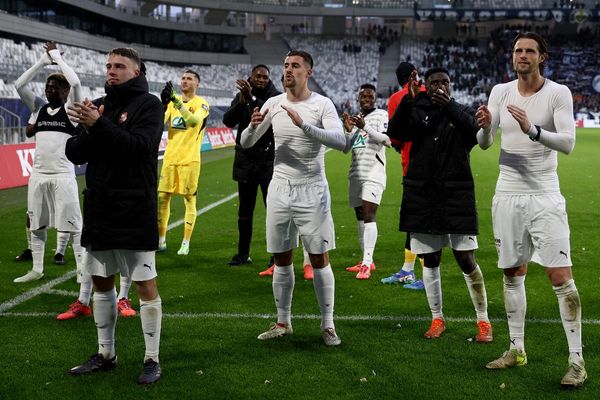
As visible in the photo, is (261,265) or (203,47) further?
(203,47)

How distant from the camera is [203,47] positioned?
72.7 m

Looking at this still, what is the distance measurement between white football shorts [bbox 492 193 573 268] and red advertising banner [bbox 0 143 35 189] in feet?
40.7

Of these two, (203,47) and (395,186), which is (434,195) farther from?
(203,47)

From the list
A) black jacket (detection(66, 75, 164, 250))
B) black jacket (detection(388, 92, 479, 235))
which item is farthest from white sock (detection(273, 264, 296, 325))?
black jacket (detection(66, 75, 164, 250))

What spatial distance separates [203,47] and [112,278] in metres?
69.4

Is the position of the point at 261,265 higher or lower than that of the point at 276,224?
lower

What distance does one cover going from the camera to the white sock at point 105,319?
537 centimetres

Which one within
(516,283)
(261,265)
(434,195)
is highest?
(434,195)

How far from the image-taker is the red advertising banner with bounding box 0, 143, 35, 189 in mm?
15680

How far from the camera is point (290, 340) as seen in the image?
6.19m

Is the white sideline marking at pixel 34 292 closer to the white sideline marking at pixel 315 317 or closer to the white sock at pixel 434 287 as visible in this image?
the white sideline marking at pixel 315 317

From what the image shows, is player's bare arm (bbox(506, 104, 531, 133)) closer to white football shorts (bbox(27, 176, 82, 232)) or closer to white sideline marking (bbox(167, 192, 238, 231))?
white football shorts (bbox(27, 176, 82, 232))

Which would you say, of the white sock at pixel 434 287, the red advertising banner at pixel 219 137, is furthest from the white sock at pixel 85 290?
the red advertising banner at pixel 219 137

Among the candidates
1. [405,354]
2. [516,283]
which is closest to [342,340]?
[405,354]
